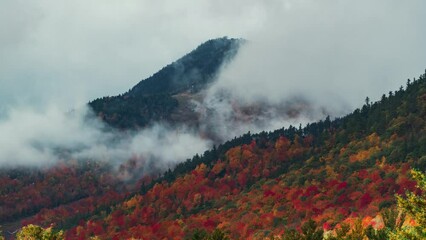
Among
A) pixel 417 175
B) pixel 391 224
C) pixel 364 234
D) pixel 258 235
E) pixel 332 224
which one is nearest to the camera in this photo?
pixel 417 175

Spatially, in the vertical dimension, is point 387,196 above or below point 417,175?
below

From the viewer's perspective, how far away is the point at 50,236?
3656cm

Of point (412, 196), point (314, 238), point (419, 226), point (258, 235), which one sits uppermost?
point (412, 196)

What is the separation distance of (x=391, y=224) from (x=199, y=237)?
31259 mm

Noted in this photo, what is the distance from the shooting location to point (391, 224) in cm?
6481

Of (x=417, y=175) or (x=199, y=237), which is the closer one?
(x=417, y=175)

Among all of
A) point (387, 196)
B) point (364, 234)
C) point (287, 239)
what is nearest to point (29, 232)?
point (287, 239)

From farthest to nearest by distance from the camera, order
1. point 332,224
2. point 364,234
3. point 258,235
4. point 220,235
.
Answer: point 258,235, point 332,224, point 364,234, point 220,235

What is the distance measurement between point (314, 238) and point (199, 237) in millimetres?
11423

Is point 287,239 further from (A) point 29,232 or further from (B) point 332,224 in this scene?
(B) point 332,224

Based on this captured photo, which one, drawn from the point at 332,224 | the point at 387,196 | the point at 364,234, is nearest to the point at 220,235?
the point at 364,234

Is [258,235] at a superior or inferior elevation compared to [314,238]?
inferior

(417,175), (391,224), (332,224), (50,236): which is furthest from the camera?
(332,224)

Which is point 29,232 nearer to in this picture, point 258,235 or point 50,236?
point 50,236
